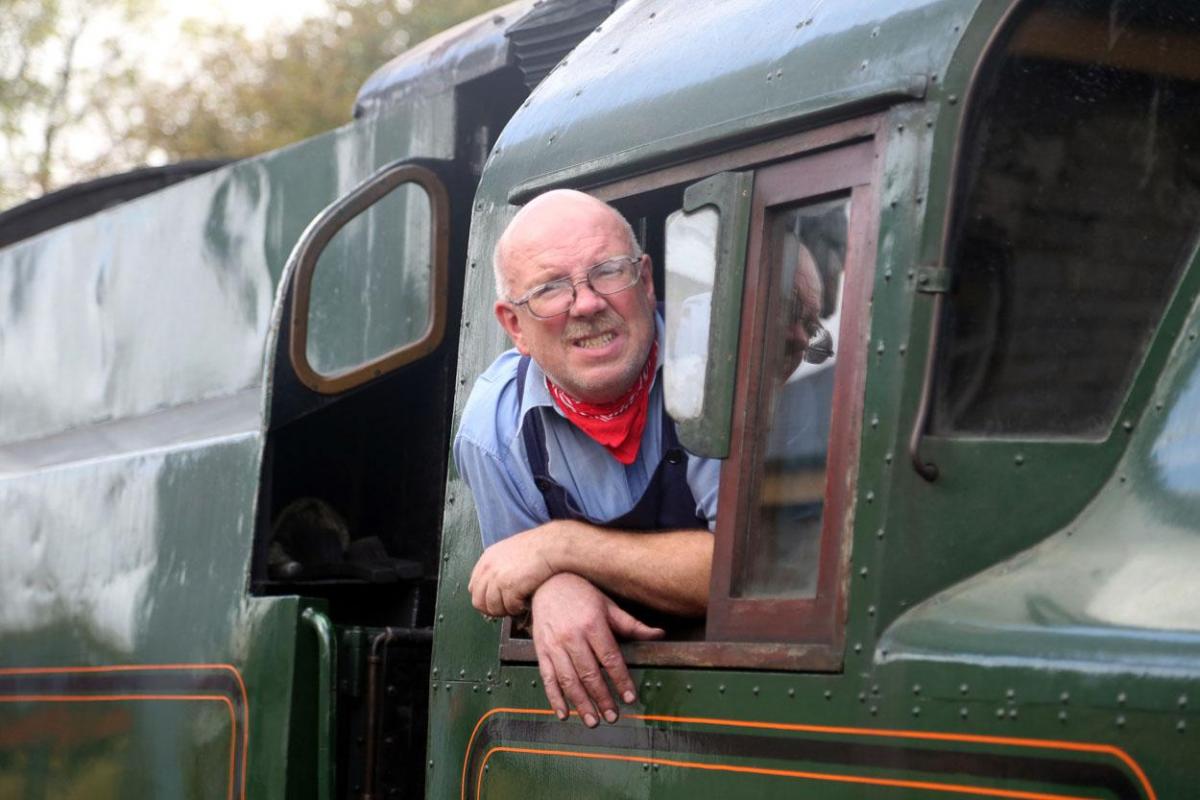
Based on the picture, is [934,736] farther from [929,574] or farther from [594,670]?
[594,670]

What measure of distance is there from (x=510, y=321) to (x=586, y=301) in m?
0.26

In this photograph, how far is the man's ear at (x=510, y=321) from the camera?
11.2ft

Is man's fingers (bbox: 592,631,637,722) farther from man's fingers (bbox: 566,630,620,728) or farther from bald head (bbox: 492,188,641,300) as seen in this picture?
bald head (bbox: 492,188,641,300)

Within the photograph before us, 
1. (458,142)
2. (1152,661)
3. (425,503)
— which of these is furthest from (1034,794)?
(458,142)

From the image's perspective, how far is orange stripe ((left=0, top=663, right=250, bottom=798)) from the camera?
4258mm

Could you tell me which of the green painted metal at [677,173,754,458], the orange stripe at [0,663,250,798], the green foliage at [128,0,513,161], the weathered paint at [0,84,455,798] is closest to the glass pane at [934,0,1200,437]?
the green painted metal at [677,173,754,458]

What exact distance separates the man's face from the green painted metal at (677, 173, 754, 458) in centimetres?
25

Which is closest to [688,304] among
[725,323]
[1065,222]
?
[725,323]

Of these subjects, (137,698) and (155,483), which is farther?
(155,483)

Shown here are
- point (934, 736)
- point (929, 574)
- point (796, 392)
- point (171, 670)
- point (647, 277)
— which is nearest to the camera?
point (934, 736)

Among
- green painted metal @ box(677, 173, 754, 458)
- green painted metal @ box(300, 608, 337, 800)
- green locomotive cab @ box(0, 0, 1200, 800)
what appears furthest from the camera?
green painted metal @ box(300, 608, 337, 800)

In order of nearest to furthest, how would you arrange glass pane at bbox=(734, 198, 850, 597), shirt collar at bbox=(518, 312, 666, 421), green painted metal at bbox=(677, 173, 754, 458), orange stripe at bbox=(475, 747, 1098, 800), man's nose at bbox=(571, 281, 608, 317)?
orange stripe at bbox=(475, 747, 1098, 800) → glass pane at bbox=(734, 198, 850, 597) → green painted metal at bbox=(677, 173, 754, 458) → man's nose at bbox=(571, 281, 608, 317) → shirt collar at bbox=(518, 312, 666, 421)

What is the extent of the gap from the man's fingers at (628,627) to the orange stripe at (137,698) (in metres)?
1.47

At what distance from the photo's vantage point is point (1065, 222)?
110 inches
